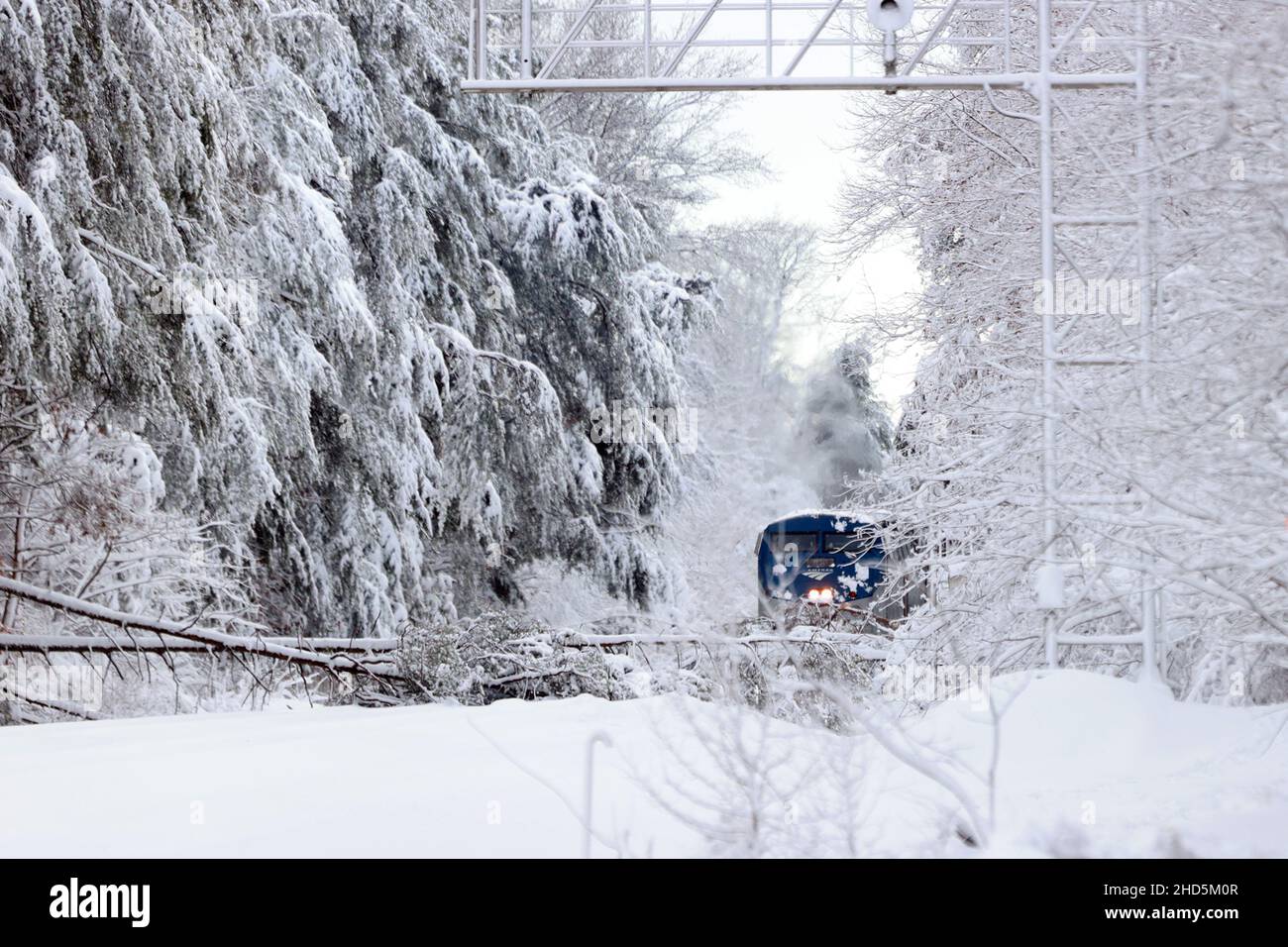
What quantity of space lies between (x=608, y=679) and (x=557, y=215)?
799cm

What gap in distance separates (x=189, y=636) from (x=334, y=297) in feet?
13.9

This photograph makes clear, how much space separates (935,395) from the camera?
11922 mm

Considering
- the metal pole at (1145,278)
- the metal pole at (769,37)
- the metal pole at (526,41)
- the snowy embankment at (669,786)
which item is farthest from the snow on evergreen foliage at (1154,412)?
the metal pole at (526,41)

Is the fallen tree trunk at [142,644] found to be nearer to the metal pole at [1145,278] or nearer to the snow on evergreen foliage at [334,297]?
the snow on evergreen foliage at [334,297]

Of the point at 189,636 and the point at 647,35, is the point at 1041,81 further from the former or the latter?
the point at 189,636

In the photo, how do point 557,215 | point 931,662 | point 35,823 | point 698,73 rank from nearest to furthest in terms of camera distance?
point 35,823, point 931,662, point 557,215, point 698,73

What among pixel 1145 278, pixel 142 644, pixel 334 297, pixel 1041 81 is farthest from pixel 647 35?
pixel 334 297

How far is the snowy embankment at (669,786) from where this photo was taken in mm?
3320

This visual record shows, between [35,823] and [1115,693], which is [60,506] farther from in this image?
[1115,693]

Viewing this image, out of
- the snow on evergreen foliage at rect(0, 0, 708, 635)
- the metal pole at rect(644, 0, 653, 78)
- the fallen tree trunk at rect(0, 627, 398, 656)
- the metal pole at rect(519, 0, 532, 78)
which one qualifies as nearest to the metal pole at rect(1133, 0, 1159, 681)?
the metal pole at rect(644, 0, 653, 78)

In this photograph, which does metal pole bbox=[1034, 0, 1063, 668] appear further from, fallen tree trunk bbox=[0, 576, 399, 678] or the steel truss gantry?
fallen tree trunk bbox=[0, 576, 399, 678]

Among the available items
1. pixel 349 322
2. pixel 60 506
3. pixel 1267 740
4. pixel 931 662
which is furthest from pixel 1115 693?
pixel 349 322

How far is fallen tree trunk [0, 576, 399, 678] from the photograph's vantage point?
25.6ft

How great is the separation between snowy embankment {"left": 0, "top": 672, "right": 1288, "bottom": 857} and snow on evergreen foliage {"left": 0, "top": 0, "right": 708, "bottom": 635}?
118 inches
